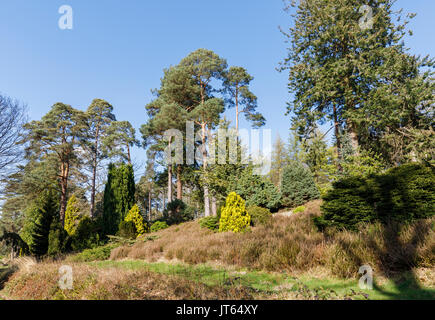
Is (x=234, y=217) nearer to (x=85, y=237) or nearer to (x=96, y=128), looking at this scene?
(x=85, y=237)

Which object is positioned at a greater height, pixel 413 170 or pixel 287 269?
pixel 413 170

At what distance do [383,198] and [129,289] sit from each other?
6.50m

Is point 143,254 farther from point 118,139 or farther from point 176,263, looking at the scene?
point 118,139

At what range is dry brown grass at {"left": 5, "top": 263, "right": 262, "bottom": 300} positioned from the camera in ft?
10.7

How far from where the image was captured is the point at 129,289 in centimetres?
357

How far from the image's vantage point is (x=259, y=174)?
15.0m

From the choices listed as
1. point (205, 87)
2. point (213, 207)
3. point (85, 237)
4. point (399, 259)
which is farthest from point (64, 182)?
point (399, 259)

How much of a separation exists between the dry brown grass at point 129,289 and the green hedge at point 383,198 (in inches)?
171

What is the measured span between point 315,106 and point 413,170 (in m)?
9.73

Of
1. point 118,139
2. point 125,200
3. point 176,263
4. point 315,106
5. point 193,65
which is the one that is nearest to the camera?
point 176,263

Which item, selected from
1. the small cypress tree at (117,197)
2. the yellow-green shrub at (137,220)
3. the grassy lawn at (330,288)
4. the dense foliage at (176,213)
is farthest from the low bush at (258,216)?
the small cypress tree at (117,197)

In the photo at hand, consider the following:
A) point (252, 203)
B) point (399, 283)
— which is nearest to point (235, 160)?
point (252, 203)

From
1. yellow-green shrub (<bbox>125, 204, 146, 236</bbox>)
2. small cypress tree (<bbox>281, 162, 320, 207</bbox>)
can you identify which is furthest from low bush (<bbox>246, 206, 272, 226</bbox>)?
yellow-green shrub (<bbox>125, 204, 146, 236</bbox>)

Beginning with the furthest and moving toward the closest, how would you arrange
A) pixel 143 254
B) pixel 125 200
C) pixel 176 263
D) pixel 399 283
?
pixel 125 200, pixel 143 254, pixel 176 263, pixel 399 283
